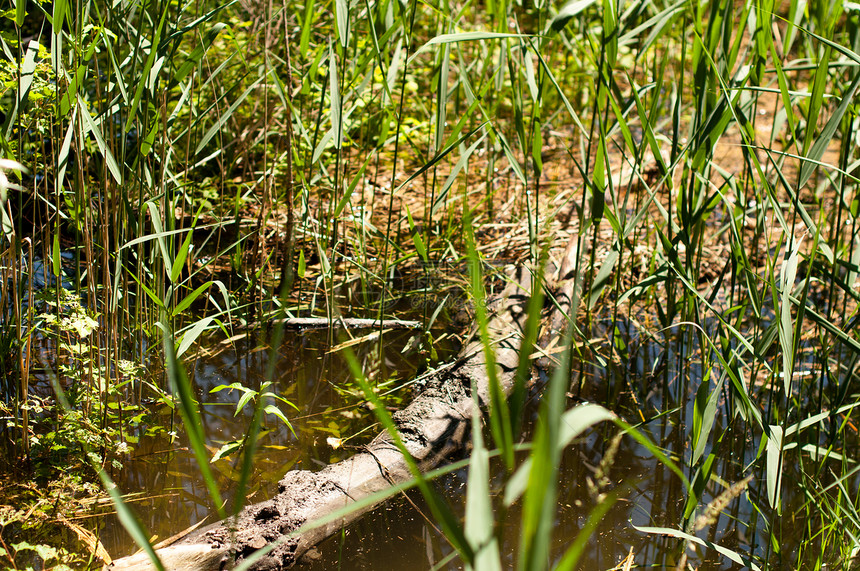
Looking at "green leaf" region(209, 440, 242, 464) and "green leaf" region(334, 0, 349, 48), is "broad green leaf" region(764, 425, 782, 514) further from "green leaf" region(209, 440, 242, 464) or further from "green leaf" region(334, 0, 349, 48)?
"green leaf" region(334, 0, 349, 48)

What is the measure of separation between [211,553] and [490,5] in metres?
1.76

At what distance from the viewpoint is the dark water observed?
150 centimetres

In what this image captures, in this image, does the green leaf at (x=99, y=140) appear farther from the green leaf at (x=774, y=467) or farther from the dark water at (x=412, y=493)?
the green leaf at (x=774, y=467)

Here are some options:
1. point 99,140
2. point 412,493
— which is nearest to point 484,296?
point 412,493

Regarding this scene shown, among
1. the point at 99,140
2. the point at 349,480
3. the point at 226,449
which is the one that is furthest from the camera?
the point at 226,449

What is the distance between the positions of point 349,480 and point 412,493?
198mm

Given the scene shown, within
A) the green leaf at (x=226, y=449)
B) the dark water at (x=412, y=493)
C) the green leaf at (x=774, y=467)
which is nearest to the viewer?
the green leaf at (x=774, y=467)

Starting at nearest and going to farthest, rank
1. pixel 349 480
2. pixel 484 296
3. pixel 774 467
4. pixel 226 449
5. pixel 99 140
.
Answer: pixel 774 467, pixel 99 140, pixel 349 480, pixel 226 449, pixel 484 296

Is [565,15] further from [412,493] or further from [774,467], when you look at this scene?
[412,493]

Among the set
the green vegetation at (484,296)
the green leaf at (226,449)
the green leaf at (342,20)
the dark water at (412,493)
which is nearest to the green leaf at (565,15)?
the green vegetation at (484,296)

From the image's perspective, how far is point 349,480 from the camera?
1512 mm

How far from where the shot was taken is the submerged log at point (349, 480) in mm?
1292

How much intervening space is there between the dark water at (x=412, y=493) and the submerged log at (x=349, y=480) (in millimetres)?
69

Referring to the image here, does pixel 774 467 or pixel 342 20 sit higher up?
pixel 342 20
